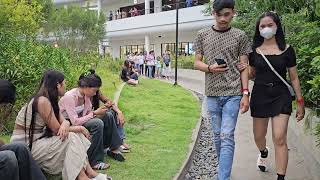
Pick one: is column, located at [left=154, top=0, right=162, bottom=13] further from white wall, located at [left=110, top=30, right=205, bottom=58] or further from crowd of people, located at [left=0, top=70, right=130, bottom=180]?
crowd of people, located at [left=0, top=70, right=130, bottom=180]

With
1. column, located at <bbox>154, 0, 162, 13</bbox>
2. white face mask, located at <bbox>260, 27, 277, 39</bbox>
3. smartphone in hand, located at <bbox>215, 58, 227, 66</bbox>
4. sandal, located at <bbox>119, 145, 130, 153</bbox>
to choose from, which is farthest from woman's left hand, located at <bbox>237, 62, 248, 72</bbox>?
column, located at <bbox>154, 0, 162, 13</bbox>

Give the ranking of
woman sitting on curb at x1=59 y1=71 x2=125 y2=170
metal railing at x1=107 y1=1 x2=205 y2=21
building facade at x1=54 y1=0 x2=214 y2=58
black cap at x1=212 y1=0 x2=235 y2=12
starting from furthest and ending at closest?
metal railing at x1=107 y1=1 x2=205 y2=21 → building facade at x1=54 y1=0 x2=214 y2=58 → woman sitting on curb at x1=59 y1=71 x2=125 y2=170 → black cap at x1=212 y1=0 x2=235 y2=12

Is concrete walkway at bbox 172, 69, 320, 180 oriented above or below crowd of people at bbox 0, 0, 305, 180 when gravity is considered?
below

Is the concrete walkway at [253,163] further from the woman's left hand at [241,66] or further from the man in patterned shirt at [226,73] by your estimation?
the woman's left hand at [241,66]

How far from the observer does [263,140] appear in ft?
17.2

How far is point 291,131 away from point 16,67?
449 cm

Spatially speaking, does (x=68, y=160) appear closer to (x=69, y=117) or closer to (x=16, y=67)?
(x=69, y=117)

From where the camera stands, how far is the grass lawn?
215 inches

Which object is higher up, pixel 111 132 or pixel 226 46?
pixel 226 46

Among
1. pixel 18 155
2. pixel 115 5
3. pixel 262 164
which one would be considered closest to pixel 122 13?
pixel 115 5

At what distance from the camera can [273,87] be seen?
478cm

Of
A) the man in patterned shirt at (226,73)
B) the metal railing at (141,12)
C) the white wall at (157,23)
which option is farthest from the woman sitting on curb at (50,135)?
the metal railing at (141,12)

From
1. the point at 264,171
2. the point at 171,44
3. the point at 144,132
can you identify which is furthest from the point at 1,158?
the point at 171,44

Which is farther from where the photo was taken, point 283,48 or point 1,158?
point 283,48
